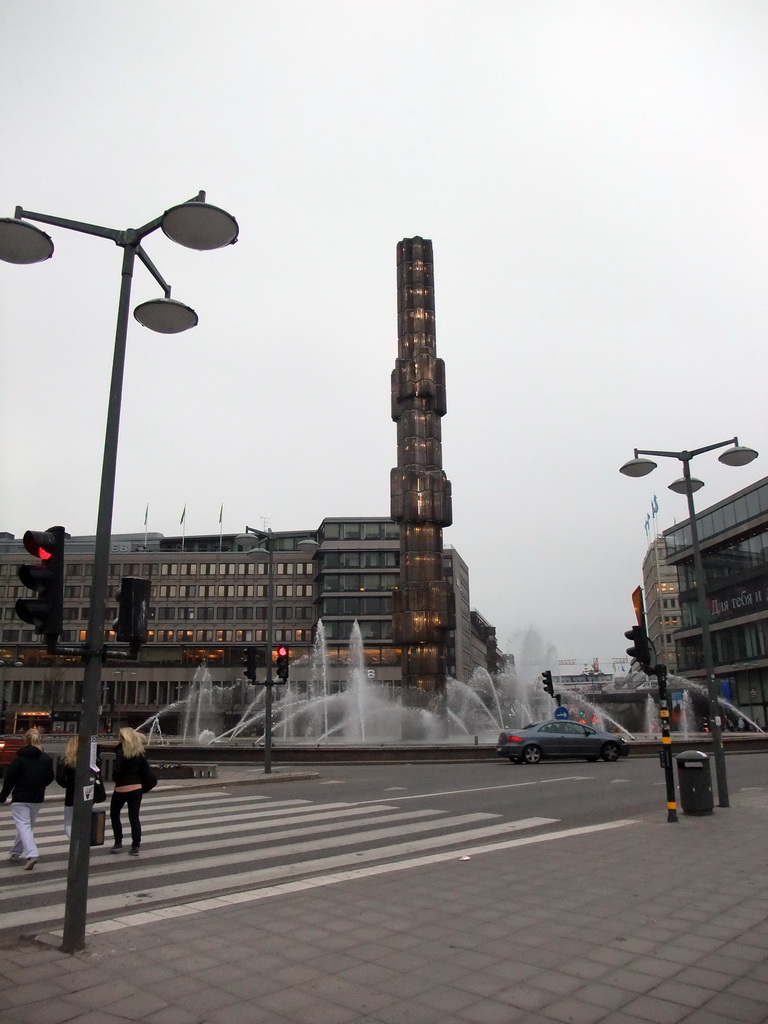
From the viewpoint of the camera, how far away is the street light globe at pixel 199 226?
21.3 ft

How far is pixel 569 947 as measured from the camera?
6.01m

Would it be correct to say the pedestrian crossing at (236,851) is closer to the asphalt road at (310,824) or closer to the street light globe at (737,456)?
the asphalt road at (310,824)

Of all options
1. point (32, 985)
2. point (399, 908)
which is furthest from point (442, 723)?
point (32, 985)

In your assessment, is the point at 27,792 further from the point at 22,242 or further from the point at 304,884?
the point at 22,242

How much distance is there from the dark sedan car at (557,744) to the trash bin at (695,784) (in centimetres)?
1126

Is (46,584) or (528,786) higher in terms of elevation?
(46,584)

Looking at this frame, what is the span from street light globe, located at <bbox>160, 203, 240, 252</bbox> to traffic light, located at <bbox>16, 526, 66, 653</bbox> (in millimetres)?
2717

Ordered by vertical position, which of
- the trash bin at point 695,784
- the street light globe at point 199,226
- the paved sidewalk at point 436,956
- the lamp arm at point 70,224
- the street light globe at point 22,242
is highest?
the lamp arm at point 70,224

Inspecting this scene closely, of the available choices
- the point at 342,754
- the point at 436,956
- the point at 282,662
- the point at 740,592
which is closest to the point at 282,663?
the point at 282,662

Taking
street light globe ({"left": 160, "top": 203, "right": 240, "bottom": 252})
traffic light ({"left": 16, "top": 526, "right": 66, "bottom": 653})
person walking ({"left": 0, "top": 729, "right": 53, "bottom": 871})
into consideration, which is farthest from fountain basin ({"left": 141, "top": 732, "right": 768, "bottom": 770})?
street light globe ({"left": 160, "top": 203, "right": 240, "bottom": 252})

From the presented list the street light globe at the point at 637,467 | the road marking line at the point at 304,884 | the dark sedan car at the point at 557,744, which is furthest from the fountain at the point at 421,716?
the road marking line at the point at 304,884

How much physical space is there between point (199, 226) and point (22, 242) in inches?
60.0

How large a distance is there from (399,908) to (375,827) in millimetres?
5027

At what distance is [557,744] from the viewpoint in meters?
24.3
